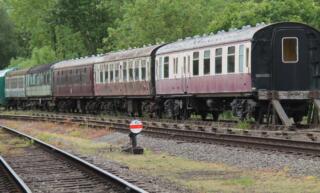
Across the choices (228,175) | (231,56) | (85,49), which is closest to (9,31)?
(85,49)

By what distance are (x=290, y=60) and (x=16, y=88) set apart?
1393 inches

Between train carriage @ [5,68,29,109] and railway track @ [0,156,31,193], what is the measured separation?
129ft

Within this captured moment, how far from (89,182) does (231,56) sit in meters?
11.4

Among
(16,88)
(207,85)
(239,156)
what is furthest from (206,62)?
(16,88)

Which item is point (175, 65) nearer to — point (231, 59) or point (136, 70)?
point (136, 70)

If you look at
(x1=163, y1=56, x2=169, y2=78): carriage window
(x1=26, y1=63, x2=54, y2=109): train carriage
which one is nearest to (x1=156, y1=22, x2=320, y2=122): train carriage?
(x1=163, y1=56, x2=169, y2=78): carriage window

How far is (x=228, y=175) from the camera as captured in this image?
11.9 m

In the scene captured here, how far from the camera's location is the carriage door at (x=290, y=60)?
2122 cm

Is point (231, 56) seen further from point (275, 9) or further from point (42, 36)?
point (42, 36)

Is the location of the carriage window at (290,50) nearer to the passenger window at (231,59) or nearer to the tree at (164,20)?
the passenger window at (231,59)

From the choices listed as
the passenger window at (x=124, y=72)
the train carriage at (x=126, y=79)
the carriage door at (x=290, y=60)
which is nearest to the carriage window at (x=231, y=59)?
the carriage door at (x=290, y=60)

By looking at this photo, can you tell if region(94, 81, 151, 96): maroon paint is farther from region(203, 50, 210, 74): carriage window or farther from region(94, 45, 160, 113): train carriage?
region(203, 50, 210, 74): carriage window

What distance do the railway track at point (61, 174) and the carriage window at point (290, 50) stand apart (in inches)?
324

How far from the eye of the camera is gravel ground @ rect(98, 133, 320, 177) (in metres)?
12.6
